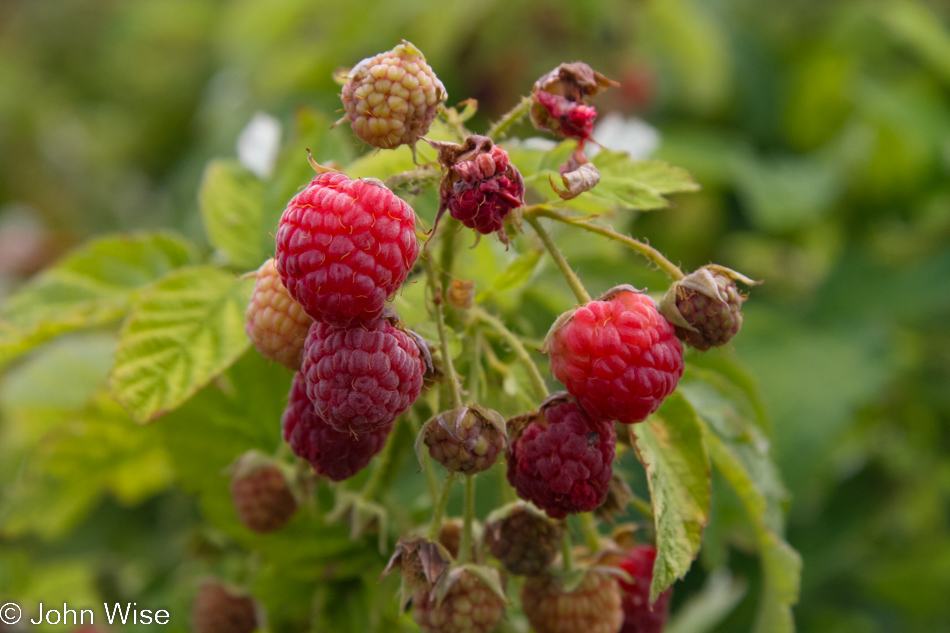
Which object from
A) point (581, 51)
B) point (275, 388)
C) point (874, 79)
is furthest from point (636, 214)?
point (275, 388)

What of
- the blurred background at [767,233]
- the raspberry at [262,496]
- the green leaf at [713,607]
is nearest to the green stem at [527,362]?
the raspberry at [262,496]

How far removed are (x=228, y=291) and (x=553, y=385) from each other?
0.43m

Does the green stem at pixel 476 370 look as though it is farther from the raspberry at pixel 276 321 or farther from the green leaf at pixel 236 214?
the green leaf at pixel 236 214

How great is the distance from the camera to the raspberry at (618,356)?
2.42 feet

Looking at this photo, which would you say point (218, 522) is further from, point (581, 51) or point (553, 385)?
point (581, 51)

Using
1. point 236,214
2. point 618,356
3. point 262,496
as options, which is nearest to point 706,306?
point 618,356

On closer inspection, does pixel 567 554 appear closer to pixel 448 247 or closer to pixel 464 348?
pixel 464 348

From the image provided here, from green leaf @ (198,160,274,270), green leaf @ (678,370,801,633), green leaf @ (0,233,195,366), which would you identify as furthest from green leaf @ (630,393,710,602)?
green leaf @ (0,233,195,366)

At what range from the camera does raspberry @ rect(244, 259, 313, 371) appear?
79 centimetres

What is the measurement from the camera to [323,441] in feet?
2.65

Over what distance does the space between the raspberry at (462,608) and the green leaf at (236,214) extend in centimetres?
47

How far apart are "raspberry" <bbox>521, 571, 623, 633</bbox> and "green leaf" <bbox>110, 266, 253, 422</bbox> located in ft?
1.39

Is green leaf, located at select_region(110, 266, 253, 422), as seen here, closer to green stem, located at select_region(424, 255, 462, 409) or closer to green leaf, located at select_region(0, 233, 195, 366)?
green leaf, located at select_region(0, 233, 195, 366)

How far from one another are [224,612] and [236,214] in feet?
1.71
